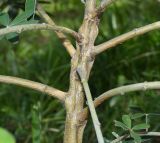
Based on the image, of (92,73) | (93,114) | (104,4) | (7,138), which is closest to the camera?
(7,138)

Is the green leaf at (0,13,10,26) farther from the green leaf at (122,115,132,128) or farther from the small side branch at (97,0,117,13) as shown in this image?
the green leaf at (122,115,132,128)

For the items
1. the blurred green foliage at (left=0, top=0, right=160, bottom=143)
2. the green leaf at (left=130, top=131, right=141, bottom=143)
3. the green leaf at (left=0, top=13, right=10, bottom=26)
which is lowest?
the green leaf at (left=130, top=131, right=141, bottom=143)

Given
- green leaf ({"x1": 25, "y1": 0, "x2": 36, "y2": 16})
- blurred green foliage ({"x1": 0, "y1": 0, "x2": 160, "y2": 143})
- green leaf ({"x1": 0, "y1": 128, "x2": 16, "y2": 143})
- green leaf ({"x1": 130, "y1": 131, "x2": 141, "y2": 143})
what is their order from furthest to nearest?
blurred green foliage ({"x1": 0, "y1": 0, "x2": 160, "y2": 143}) < green leaf ({"x1": 25, "y1": 0, "x2": 36, "y2": 16}) < green leaf ({"x1": 130, "y1": 131, "x2": 141, "y2": 143}) < green leaf ({"x1": 0, "y1": 128, "x2": 16, "y2": 143})

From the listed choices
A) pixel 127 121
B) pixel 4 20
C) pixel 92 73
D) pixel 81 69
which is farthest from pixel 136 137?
pixel 92 73

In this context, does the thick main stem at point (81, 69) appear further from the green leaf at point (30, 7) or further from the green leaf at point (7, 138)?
the green leaf at point (7, 138)

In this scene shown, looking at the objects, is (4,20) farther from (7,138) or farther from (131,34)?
(7,138)

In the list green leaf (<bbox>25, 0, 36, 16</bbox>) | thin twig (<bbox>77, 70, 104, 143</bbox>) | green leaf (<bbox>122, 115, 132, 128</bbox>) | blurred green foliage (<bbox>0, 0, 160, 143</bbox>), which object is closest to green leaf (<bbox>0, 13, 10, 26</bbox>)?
green leaf (<bbox>25, 0, 36, 16</bbox>)

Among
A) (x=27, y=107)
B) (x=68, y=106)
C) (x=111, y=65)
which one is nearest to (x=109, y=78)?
(x=111, y=65)

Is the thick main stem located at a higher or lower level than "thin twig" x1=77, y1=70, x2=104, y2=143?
higher
